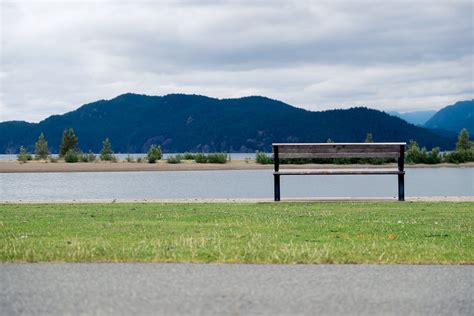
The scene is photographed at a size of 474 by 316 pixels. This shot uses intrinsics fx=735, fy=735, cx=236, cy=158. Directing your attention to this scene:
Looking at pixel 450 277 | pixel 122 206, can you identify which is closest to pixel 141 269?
pixel 450 277

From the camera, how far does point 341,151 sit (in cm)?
1820

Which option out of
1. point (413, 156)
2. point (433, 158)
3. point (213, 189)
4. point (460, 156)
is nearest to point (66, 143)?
point (413, 156)

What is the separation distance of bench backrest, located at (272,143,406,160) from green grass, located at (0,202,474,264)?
205 cm

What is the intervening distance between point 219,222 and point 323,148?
6.51m

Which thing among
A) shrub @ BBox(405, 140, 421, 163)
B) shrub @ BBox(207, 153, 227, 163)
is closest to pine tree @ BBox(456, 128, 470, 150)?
shrub @ BBox(405, 140, 421, 163)

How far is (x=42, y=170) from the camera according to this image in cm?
6162

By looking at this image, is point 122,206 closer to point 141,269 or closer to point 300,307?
point 141,269

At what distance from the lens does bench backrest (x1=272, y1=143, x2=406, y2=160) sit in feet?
59.3

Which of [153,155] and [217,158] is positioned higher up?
[153,155]

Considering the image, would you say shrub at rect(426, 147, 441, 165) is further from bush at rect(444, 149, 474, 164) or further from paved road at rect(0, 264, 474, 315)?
paved road at rect(0, 264, 474, 315)

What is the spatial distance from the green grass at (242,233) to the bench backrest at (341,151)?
205cm

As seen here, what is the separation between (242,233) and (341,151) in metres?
8.25

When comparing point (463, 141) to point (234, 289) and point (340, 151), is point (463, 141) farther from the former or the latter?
point (234, 289)

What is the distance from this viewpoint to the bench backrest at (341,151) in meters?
18.1
